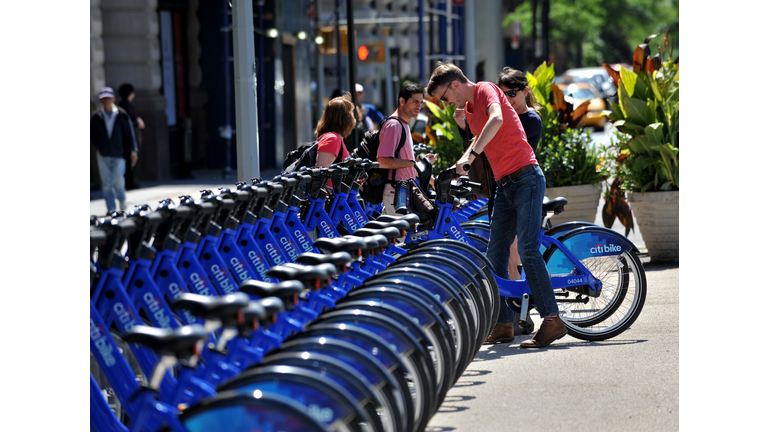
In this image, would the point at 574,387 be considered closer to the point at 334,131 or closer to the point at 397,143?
the point at 397,143

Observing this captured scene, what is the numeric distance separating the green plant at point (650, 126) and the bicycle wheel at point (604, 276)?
9.03ft

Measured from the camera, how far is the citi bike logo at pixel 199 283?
4.42 meters

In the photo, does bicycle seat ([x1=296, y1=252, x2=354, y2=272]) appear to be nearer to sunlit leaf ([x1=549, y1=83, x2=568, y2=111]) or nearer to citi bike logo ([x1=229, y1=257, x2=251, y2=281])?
citi bike logo ([x1=229, y1=257, x2=251, y2=281])

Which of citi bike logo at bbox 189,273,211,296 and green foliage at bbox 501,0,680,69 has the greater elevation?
green foliage at bbox 501,0,680,69

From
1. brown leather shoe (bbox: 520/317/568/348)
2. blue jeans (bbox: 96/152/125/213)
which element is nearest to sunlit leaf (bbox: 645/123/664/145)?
brown leather shoe (bbox: 520/317/568/348)

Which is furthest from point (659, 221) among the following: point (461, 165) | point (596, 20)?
point (596, 20)

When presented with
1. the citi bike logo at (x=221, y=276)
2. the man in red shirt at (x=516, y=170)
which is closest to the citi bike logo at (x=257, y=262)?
the citi bike logo at (x=221, y=276)

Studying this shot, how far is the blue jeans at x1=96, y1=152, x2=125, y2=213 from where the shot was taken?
1269 centimetres

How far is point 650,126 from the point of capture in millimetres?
8867

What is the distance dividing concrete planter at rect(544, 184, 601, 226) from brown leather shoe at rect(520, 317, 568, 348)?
3.67m

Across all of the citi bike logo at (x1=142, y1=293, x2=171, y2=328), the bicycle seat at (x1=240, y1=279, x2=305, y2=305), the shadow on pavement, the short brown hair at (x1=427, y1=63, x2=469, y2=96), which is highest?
the short brown hair at (x1=427, y1=63, x2=469, y2=96)

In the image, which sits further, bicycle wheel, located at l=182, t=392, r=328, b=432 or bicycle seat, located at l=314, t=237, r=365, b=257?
bicycle seat, located at l=314, t=237, r=365, b=257
